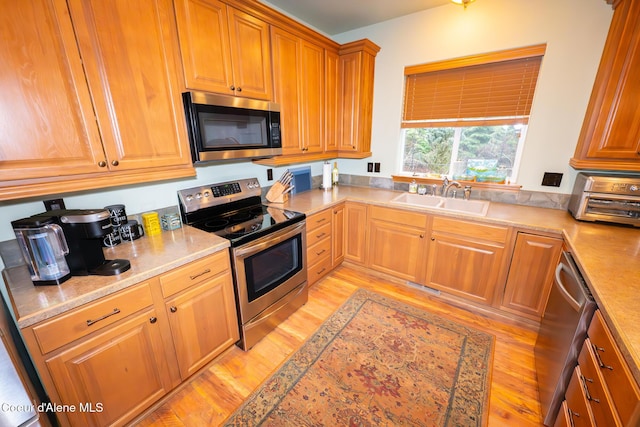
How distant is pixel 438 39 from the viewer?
243 centimetres

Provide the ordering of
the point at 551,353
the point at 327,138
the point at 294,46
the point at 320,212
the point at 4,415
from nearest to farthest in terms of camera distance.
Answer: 1. the point at 4,415
2. the point at 551,353
3. the point at 294,46
4. the point at 320,212
5. the point at 327,138

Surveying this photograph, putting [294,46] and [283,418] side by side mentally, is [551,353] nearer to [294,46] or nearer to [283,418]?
[283,418]

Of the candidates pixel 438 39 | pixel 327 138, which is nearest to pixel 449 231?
pixel 327 138

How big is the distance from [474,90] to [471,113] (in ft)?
0.67

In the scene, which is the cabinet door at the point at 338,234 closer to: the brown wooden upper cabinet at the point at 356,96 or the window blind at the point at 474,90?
the brown wooden upper cabinet at the point at 356,96

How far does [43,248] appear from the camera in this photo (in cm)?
110

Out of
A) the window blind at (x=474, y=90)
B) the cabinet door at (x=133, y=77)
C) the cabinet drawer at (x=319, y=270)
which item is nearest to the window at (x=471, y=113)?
the window blind at (x=474, y=90)

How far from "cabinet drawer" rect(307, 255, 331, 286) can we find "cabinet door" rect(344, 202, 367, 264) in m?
0.32

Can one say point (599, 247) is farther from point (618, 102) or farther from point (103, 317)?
point (103, 317)

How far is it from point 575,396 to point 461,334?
901 mm

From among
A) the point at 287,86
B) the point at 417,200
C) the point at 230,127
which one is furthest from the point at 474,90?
the point at 230,127

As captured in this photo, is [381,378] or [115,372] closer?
[115,372]

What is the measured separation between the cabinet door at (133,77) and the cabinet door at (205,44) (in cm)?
6

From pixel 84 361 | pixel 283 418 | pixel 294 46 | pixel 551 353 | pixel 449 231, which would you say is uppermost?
pixel 294 46
